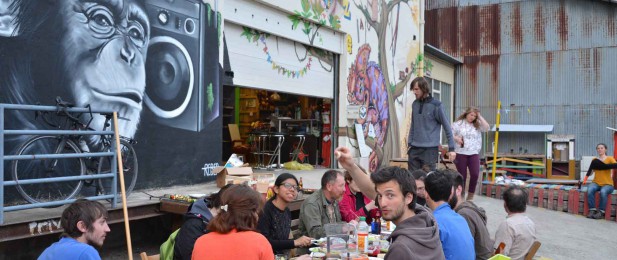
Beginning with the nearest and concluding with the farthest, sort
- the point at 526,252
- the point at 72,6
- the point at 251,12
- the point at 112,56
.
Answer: the point at 526,252 → the point at 72,6 → the point at 112,56 → the point at 251,12

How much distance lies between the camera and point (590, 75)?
19141 millimetres

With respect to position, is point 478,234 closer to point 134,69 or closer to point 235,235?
point 235,235

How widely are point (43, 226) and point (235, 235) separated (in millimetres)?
3030

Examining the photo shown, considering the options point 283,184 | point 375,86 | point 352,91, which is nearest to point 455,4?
point 375,86

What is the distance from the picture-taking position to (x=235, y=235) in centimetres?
328

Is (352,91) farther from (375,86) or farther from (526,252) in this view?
(526,252)

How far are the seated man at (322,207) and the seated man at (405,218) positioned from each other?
2.28 m

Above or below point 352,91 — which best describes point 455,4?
above

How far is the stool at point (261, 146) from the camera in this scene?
1325cm

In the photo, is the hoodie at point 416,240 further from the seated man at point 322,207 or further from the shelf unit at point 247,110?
the shelf unit at point 247,110

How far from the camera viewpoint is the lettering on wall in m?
5.27

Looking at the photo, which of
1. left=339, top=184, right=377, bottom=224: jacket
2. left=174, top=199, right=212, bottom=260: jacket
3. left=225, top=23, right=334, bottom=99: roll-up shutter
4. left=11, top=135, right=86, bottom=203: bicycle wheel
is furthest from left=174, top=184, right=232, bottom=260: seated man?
left=225, top=23, right=334, bottom=99: roll-up shutter

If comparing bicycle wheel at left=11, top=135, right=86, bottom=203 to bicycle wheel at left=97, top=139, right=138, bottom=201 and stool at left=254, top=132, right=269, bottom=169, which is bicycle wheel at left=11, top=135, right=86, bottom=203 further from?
stool at left=254, top=132, right=269, bottom=169

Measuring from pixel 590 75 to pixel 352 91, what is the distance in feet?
33.3
